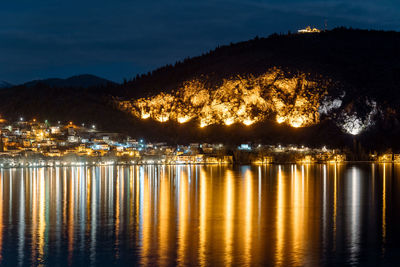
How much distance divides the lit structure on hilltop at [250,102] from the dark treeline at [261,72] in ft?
8.92

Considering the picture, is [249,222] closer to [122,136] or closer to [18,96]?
[122,136]

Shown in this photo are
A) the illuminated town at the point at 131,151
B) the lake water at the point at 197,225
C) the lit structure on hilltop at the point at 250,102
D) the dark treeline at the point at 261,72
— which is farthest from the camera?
the lit structure on hilltop at the point at 250,102

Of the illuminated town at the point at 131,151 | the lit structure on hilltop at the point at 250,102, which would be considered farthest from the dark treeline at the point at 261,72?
the illuminated town at the point at 131,151

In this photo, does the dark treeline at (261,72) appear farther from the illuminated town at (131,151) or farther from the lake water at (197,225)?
the lake water at (197,225)

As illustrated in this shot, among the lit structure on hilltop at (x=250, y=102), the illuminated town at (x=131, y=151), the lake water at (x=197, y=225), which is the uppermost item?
the lit structure on hilltop at (x=250, y=102)

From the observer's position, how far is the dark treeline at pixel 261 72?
5285 inches

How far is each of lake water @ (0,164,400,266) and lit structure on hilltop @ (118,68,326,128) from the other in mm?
79882

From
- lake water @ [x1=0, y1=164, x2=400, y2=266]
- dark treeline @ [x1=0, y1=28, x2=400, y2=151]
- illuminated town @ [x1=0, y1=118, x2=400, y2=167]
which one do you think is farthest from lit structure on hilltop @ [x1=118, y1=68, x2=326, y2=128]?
lake water @ [x1=0, y1=164, x2=400, y2=266]

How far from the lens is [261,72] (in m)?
152

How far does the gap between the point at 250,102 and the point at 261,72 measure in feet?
34.9

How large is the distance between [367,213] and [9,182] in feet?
126

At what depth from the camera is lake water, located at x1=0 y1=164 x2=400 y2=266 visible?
2722 cm

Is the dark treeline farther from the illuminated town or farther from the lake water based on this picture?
the lake water

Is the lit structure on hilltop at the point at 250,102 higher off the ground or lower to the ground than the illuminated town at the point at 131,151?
higher
